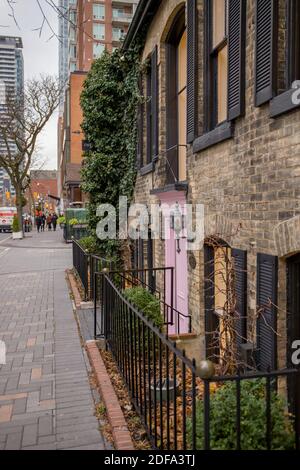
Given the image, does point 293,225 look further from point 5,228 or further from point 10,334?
point 5,228

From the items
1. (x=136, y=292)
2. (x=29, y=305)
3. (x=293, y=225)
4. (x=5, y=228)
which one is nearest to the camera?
(x=293, y=225)

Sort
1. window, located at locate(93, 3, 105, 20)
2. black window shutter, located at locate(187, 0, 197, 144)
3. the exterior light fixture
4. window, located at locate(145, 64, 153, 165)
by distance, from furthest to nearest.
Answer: window, located at locate(93, 3, 105, 20) < window, located at locate(145, 64, 153, 165) < the exterior light fixture < black window shutter, located at locate(187, 0, 197, 144)

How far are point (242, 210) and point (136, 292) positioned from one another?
264cm

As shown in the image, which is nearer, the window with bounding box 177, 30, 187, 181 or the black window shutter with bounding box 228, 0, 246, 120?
the black window shutter with bounding box 228, 0, 246, 120

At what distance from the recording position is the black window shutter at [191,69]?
6191mm

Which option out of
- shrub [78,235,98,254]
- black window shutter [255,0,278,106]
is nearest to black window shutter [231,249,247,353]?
black window shutter [255,0,278,106]

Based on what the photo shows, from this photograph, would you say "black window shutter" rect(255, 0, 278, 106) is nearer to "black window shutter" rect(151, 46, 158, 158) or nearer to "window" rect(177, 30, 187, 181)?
"window" rect(177, 30, 187, 181)

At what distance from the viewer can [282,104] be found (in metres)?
3.79

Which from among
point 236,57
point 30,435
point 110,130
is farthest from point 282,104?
point 110,130

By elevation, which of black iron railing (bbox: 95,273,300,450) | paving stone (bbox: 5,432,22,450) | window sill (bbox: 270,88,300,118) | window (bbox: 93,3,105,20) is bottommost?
paving stone (bbox: 5,432,22,450)

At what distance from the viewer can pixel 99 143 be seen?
11766 mm

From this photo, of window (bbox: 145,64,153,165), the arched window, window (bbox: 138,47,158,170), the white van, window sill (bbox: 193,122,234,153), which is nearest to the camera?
window sill (bbox: 193,122,234,153)

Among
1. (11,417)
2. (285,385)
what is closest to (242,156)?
(285,385)

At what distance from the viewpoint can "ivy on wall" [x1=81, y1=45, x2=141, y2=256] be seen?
11.2 meters
